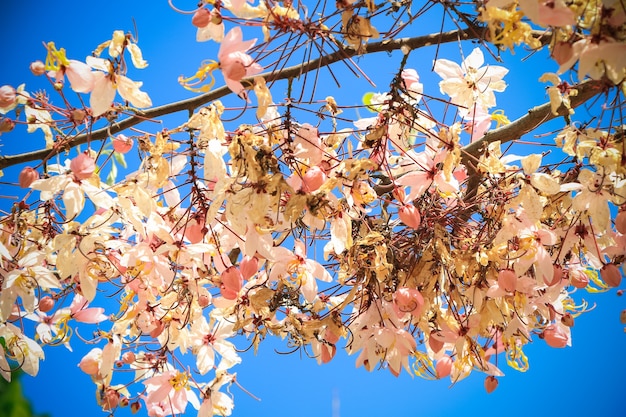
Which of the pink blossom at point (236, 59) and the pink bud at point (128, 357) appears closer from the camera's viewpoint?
the pink blossom at point (236, 59)

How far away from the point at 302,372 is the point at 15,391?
4.84 feet

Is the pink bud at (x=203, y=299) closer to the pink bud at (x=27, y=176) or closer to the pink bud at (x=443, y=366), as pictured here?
the pink bud at (x=27, y=176)

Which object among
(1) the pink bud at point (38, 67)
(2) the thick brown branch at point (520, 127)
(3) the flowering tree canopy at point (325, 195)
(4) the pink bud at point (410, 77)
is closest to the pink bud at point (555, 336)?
(3) the flowering tree canopy at point (325, 195)

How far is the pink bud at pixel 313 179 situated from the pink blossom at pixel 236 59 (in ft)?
0.41

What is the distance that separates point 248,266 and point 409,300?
21cm

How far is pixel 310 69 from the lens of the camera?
0.73 metres

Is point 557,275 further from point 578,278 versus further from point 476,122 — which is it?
point 476,122

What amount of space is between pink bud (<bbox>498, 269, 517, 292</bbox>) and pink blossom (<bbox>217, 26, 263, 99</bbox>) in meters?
0.39

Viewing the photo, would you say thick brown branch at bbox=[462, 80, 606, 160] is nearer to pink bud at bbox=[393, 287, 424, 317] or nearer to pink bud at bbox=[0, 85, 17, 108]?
pink bud at bbox=[393, 287, 424, 317]

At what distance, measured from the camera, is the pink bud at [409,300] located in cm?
79

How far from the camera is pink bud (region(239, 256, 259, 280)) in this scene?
76 cm

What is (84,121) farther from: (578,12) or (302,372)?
(302,372)

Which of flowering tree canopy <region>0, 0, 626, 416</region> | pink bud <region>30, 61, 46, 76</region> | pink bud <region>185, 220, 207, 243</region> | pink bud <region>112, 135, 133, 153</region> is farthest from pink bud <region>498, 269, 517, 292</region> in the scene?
pink bud <region>30, 61, 46, 76</region>

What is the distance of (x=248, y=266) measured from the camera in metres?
0.76
